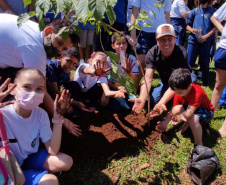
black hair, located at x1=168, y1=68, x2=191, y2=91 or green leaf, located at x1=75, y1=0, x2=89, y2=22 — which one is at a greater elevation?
green leaf, located at x1=75, y1=0, x2=89, y2=22

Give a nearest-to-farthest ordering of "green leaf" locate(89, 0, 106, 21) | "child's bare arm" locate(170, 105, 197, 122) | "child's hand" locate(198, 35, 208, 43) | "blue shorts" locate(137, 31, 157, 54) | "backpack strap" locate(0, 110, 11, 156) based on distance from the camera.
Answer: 1. "green leaf" locate(89, 0, 106, 21)
2. "backpack strap" locate(0, 110, 11, 156)
3. "child's bare arm" locate(170, 105, 197, 122)
4. "blue shorts" locate(137, 31, 157, 54)
5. "child's hand" locate(198, 35, 208, 43)

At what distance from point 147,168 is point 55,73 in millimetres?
1638

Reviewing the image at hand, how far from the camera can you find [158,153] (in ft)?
8.42

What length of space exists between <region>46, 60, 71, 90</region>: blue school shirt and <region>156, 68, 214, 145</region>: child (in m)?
1.44

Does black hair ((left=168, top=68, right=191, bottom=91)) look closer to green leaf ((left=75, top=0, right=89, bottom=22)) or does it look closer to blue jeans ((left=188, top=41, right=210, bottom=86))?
green leaf ((left=75, top=0, right=89, bottom=22))

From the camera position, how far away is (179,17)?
5.22m

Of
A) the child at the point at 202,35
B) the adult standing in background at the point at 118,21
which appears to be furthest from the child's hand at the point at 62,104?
the child at the point at 202,35

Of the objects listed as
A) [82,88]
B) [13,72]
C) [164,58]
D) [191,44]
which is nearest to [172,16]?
[191,44]

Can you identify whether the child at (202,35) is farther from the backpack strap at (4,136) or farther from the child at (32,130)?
the backpack strap at (4,136)

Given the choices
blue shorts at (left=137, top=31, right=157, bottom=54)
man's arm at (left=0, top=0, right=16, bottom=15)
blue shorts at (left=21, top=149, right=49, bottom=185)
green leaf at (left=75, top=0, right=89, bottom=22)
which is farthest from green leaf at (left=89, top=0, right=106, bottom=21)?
blue shorts at (left=137, top=31, right=157, bottom=54)

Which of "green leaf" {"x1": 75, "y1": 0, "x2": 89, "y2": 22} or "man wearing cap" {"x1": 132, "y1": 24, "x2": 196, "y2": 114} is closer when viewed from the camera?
"green leaf" {"x1": 75, "y1": 0, "x2": 89, "y2": 22}

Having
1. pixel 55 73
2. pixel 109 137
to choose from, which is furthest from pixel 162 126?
pixel 55 73

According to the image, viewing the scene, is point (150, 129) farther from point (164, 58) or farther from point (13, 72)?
point (13, 72)

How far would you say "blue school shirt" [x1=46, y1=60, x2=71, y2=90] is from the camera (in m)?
2.88
